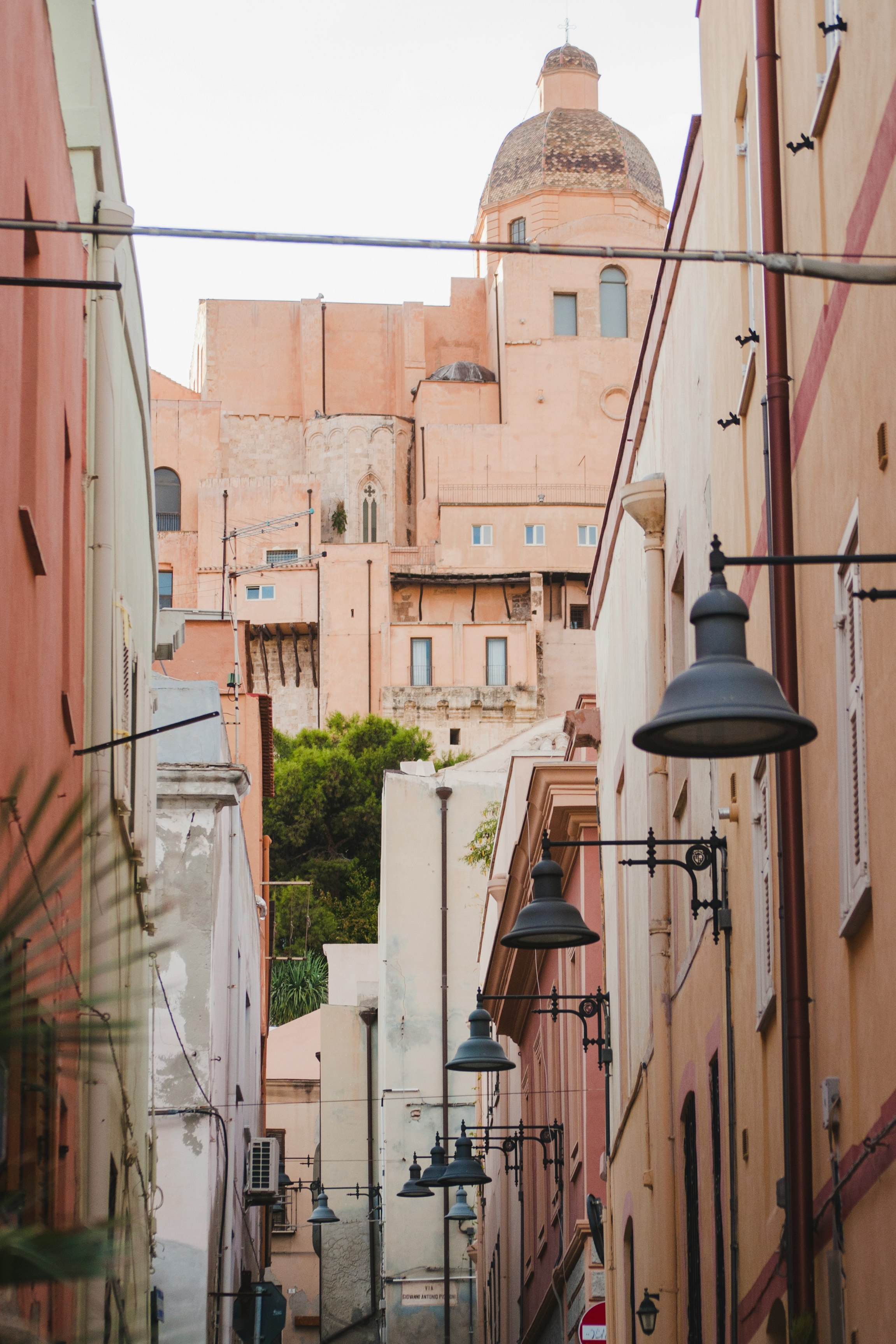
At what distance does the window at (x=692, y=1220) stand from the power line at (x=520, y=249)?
277 inches

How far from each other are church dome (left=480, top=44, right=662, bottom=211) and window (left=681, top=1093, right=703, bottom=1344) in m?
88.5

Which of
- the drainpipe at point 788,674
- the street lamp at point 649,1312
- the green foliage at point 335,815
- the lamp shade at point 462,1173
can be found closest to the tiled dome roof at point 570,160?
the green foliage at point 335,815

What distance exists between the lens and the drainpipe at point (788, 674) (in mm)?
7648

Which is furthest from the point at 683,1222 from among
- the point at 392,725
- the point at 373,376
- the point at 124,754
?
the point at 373,376

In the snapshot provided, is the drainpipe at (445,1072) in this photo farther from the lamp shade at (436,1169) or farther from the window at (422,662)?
the window at (422,662)

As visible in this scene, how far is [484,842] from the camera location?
118 feet

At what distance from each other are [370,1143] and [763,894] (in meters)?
33.3

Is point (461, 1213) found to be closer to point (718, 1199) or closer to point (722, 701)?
point (718, 1199)

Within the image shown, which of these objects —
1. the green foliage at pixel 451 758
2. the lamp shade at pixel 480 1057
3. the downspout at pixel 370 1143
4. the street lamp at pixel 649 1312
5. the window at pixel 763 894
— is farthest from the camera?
the green foliage at pixel 451 758

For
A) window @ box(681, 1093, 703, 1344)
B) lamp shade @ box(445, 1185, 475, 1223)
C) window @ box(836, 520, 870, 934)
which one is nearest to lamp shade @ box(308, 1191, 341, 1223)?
lamp shade @ box(445, 1185, 475, 1223)

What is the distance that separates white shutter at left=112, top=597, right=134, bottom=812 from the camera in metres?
11.7

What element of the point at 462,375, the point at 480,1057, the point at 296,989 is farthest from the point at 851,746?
the point at 462,375

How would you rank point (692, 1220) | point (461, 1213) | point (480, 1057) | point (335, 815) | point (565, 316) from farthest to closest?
point (565, 316) < point (335, 815) < point (461, 1213) < point (480, 1057) < point (692, 1220)

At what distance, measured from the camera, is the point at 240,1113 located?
2595 centimetres
